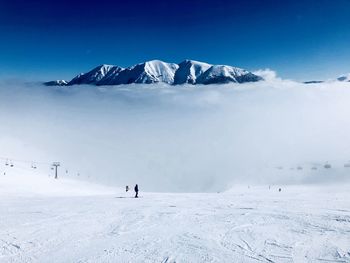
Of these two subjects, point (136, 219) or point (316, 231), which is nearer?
point (316, 231)

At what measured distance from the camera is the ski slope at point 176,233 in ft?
44.8

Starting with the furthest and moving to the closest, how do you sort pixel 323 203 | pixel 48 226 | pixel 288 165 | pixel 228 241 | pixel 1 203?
1. pixel 288 165
2. pixel 1 203
3. pixel 323 203
4. pixel 48 226
5. pixel 228 241

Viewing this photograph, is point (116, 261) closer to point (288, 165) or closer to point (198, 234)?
point (198, 234)

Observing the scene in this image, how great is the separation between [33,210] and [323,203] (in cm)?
2031

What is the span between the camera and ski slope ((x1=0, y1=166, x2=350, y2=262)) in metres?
13.7

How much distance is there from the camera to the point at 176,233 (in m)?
17.0

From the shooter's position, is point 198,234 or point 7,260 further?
point 198,234

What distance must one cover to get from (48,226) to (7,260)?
17.6 ft

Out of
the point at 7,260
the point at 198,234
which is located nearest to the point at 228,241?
the point at 198,234

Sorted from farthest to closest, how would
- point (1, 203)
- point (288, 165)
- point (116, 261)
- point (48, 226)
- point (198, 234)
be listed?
point (288, 165) < point (1, 203) < point (48, 226) < point (198, 234) < point (116, 261)

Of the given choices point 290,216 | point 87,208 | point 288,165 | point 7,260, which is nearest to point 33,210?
point 87,208

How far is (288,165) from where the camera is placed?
6516 inches

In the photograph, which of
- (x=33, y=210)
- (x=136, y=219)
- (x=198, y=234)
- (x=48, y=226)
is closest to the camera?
(x=198, y=234)

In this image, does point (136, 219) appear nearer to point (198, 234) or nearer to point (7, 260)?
point (198, 234)
